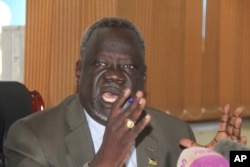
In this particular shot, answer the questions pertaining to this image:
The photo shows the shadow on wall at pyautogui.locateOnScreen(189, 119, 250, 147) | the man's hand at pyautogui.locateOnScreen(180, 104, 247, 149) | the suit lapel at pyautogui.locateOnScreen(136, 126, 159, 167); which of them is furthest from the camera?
the shadow on wall at pyautogui.locateOnScreen(189, 119, 250, 147)

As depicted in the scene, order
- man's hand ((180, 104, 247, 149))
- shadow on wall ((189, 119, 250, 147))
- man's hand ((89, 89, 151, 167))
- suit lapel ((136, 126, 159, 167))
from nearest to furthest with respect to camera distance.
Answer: man's hand ((89, 89, 151, 167)) → man's hand ((180, 104, 247, 149)) → suit lapel ((136, 126, 159, 167)) → shadow on wall ((189, 119, 250, 147))

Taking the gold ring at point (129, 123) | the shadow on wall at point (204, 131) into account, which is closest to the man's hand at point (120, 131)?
the gold ring at point (129, 123)

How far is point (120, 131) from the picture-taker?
0.94m

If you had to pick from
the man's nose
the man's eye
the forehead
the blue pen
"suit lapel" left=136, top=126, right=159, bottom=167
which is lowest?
"suit lapel" left=136, top=126, right=159, bottom=167

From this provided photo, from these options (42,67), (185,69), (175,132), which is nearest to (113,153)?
(175,132)

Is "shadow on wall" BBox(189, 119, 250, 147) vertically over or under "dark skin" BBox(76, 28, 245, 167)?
under

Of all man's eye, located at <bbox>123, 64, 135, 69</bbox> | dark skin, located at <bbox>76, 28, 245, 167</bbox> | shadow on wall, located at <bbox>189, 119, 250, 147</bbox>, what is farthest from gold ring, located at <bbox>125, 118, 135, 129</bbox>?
shadow on wall, located at <bbox>189, 119, 250, 147</bbox>

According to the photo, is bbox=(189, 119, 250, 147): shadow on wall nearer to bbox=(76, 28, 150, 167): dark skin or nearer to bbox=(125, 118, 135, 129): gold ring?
bbox=(76, 28, 150, 167): dark skin

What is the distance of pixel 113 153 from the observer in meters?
0.96

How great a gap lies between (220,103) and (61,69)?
1171 millimetres

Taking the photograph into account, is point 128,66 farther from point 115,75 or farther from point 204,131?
point 204,131

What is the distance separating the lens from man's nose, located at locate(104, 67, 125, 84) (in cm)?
117

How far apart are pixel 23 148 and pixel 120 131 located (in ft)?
1.23

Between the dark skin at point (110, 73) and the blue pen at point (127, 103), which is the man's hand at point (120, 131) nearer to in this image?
the blue pen at point (127, 103)
